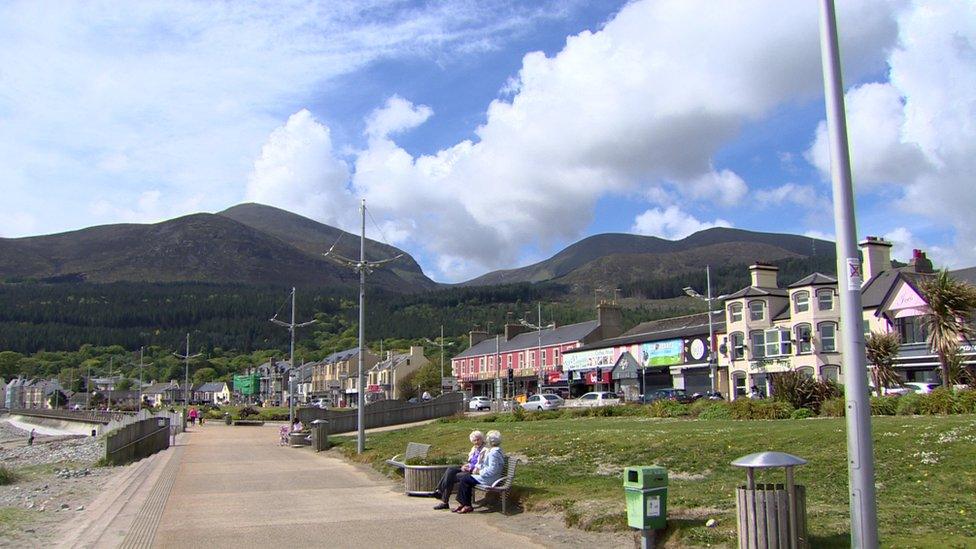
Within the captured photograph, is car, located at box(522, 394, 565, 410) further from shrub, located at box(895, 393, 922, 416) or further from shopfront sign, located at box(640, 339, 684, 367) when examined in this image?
shrub, located at box(895, 393, 922, 416)

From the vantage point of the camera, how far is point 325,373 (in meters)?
126

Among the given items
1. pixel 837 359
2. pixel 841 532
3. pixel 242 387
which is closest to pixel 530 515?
pixel 841 532

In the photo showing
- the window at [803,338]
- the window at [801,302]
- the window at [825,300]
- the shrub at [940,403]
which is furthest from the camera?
the window at [801,302]

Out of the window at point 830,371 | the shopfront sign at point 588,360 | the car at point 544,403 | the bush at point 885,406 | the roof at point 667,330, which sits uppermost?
the roof at point 667,330

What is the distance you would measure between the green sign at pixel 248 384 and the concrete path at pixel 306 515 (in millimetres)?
113738

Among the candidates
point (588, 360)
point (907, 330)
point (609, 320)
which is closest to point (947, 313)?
point (907, 330)

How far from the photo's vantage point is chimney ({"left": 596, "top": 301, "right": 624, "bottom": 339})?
2938 inches

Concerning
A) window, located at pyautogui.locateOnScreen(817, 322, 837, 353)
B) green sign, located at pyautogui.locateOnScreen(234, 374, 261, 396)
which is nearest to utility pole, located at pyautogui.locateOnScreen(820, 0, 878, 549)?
window, located at pyautogui.locateOnScreen(817, 322, 837, 353)

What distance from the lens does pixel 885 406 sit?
2127 cm

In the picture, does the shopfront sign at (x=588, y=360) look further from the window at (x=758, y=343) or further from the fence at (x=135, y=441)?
the fence at (x=135, y=441)

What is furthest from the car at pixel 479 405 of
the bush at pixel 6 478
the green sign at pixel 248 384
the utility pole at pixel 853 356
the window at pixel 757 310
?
the green sign at pixel 248 384

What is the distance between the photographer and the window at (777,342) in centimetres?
4772

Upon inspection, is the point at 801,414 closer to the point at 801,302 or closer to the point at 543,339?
the point at 801,302

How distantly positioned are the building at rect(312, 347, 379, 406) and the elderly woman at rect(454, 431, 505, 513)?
9659cm
